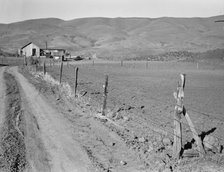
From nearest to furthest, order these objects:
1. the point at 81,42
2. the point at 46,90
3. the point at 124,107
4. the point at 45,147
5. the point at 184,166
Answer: the point at 184,166, the point at 45,147, the point at 124,107, the point at 46,90, the point at 81,42

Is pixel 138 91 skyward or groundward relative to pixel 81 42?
groundward

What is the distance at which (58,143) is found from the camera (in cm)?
992

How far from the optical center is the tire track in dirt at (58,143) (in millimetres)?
8211

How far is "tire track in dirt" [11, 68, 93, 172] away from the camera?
8211 mm

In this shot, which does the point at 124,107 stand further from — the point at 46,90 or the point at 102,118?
the point at 46,90

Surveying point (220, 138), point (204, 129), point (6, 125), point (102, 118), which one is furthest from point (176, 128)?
point (6, 125)

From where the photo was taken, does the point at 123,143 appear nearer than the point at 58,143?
No

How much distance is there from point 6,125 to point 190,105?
961 centimetres

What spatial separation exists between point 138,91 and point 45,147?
13119mm

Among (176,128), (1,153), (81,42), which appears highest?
(81,42)

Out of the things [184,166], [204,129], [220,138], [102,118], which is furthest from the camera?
[102,118]

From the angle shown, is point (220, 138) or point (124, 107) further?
point (124, 107)

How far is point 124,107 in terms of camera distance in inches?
610

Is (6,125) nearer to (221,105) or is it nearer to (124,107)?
(124,107)
